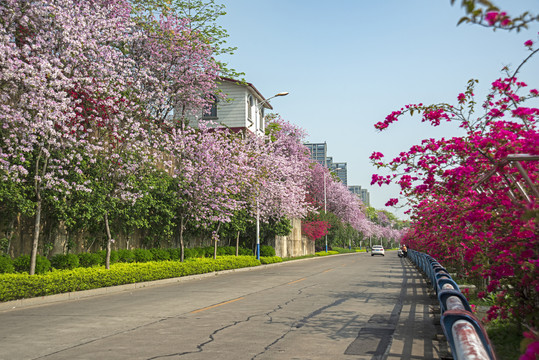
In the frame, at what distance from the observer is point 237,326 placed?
9.49 m

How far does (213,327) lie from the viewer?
9.38m

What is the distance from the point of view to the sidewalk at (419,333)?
7.24 metres

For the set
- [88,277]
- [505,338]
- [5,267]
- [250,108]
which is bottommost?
[505,338]

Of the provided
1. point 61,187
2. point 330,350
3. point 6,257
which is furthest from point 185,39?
point 330,350

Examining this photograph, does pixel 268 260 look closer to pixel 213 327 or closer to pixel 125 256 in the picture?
pixel 125 256

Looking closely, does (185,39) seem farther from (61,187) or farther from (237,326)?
(237,326)

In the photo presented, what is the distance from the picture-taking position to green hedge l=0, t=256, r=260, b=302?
43.9 ft

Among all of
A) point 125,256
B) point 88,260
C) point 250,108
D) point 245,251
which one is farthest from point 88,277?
point 250,108

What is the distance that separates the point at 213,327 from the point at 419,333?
12.6ft

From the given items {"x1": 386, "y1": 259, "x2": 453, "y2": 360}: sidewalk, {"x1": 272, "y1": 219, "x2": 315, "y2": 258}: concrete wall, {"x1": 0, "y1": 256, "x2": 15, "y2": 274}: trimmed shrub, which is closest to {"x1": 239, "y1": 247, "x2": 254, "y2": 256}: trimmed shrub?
{"x1": 272, "y1": 219, "x2": 315, "y2": 258}: concrete wall

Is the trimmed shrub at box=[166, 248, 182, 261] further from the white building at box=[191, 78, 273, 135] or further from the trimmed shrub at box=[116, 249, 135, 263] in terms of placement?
the white building at box=[191, 78, 273, 135]

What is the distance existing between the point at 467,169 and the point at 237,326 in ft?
16.9

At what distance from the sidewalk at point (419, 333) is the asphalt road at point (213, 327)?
0.07 meters

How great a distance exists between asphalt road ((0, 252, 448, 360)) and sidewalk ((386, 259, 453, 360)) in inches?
2.7
